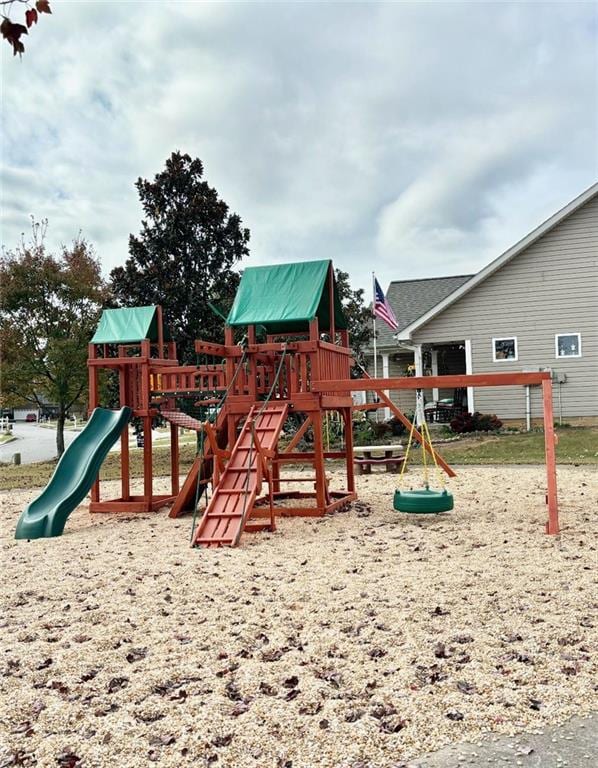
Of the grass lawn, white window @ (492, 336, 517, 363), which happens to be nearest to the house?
white window @ (492, 336, 517, 363)

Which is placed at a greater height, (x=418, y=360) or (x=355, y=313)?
(x=355, y=313)

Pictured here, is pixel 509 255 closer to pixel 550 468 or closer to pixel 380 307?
pixel 380 307

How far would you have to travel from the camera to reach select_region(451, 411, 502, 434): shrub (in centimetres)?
1939

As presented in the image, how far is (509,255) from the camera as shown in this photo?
19.5m

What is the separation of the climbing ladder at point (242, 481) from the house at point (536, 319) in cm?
1191

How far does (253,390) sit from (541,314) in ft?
42.6

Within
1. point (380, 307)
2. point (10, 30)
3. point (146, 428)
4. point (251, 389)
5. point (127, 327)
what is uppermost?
point (380, 307)

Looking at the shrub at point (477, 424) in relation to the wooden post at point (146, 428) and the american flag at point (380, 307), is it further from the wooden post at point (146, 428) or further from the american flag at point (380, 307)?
the wooden post at point (146, 428)

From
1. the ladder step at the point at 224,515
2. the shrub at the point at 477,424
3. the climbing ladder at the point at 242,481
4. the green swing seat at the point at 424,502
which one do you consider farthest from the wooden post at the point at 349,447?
the shrub at the point at 477,424

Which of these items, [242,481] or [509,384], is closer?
[509,384]

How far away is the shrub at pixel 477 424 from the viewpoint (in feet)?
63.6

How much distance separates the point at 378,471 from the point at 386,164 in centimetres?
683

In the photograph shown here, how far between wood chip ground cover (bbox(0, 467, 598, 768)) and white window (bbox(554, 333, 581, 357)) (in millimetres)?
12796

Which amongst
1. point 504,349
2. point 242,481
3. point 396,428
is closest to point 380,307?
point 396,428
